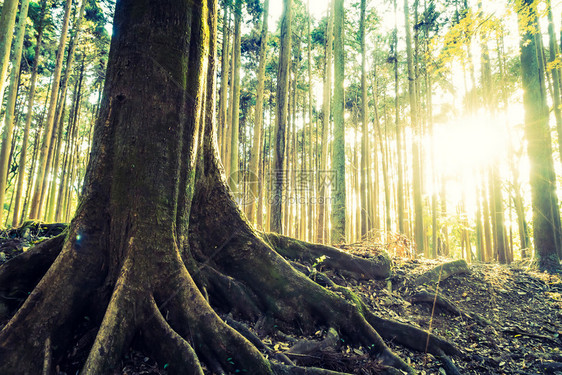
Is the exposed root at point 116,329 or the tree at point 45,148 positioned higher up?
the tree at point 45,148

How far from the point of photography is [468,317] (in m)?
4.08

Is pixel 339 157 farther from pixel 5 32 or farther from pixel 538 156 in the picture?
pixel 5 32

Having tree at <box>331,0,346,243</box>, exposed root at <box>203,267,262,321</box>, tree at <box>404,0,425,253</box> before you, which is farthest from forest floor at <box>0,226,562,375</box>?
tree at <box>404,0,425,253</box>

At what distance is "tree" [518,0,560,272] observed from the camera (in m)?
6.34

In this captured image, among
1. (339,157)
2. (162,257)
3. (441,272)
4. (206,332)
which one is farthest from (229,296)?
(339,157)

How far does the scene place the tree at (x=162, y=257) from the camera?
7.54ft

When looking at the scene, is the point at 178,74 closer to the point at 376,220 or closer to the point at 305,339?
the point at 305,339

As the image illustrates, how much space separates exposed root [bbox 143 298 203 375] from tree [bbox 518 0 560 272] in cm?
802

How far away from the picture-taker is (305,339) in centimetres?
296

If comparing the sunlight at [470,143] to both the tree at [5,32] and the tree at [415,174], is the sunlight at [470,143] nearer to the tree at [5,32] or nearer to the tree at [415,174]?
the tree at [415,174]

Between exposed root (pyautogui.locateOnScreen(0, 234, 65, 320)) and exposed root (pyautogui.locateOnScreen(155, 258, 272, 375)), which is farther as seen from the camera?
exposed root (pyautogui.locateOnScreen(0, 234, 65, 320))

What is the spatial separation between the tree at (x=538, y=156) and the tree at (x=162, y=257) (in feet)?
17.6

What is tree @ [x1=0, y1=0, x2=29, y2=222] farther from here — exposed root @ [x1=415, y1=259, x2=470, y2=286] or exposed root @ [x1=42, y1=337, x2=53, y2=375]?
exposed root @ [x1=415, y1=259, x2=470, y2=286]

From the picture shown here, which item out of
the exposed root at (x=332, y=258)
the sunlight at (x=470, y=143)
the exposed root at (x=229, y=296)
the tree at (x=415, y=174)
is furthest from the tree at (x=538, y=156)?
the exposed root at (x=229, y=296)
